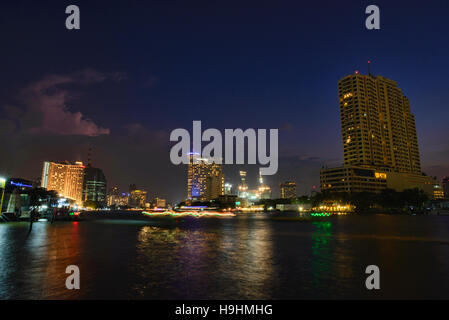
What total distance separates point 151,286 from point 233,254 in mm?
9455

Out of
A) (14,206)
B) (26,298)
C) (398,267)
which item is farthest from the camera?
(14,206)

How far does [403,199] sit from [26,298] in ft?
657

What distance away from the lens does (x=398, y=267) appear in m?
15.6

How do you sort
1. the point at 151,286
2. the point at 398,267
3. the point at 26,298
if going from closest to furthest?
the point at 26,298 < the point at 151,286 < the point at 398,267
